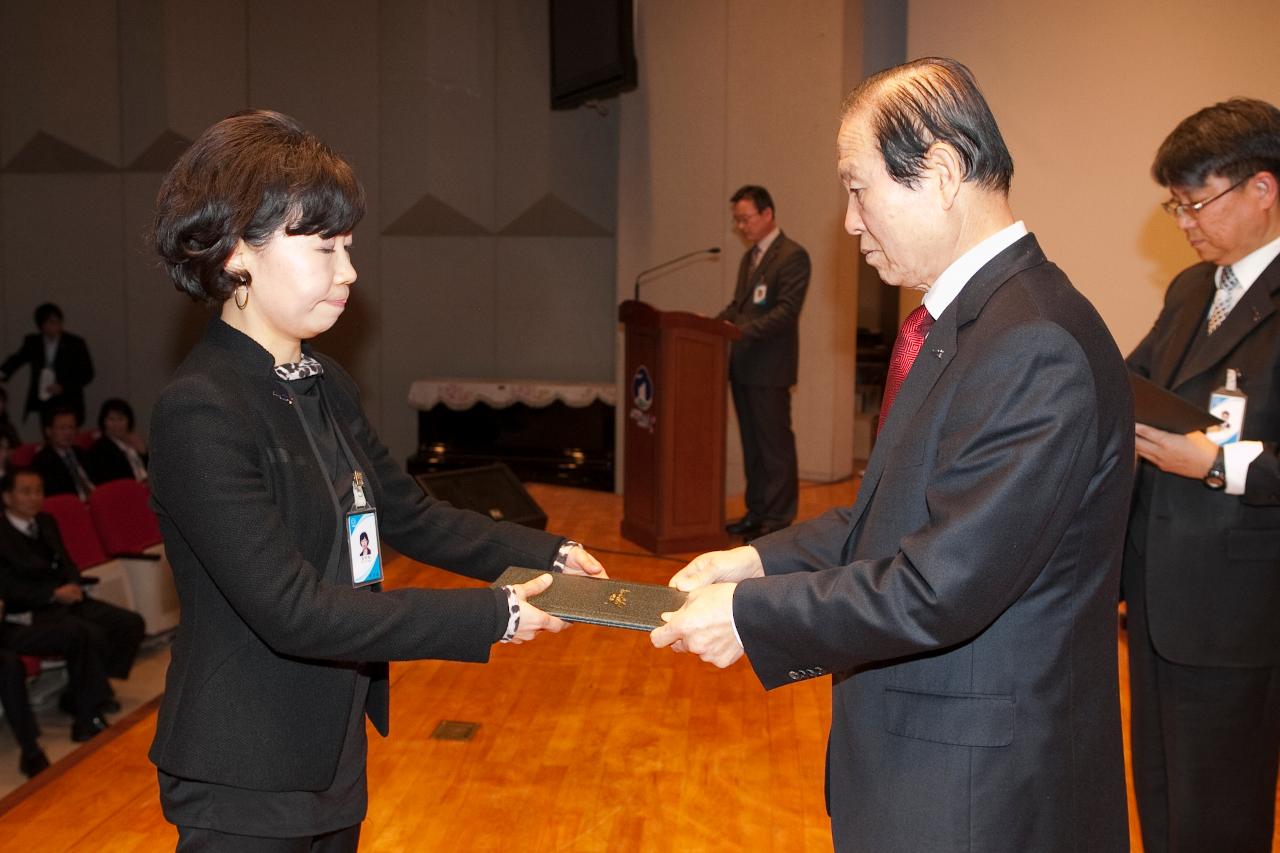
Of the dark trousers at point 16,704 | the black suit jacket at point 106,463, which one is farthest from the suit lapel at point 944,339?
the black suit jacket at point 106,463

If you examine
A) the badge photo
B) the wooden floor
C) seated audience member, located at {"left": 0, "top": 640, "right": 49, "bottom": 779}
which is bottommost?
seated audience member, located at {"left": 0, "top": 640, "right": 49, "bottom": 779}

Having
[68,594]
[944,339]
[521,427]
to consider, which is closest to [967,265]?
[944,339]

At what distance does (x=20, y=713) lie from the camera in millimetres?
4367

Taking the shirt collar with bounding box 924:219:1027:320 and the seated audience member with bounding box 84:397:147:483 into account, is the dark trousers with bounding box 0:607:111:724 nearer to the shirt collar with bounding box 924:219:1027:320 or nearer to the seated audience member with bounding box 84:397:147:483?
the seated audience member with bounding box 84:397:147:483

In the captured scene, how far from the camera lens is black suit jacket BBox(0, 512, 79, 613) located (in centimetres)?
462

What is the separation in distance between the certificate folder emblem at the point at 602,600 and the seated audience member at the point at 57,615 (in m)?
3.63

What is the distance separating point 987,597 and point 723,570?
62cm

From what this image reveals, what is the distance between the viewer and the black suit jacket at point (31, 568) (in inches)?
182

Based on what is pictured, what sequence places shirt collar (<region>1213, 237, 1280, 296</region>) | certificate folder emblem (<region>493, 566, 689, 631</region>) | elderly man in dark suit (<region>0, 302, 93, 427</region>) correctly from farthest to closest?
elderly man in dark suit (<region>0, 302, 93, 427</region>) → shirt collar (<region>1213, 237, 1280, 296</region>) → certificate folder emblem (<region>493, 566, 689, 631</region>)

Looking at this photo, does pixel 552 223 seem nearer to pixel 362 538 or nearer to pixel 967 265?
pixel 362 538

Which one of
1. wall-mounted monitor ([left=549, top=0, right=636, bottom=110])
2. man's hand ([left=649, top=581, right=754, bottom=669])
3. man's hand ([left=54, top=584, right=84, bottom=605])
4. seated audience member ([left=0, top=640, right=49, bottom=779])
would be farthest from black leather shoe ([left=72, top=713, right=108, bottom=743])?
wall-mounted monitor ([left=549, top=0, right=636, bottom=110])

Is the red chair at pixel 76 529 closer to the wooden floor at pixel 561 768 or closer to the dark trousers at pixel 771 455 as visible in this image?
the wooden floor at pixel 561 768

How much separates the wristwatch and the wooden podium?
3591mm

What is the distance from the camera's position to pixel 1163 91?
5.70 metres
